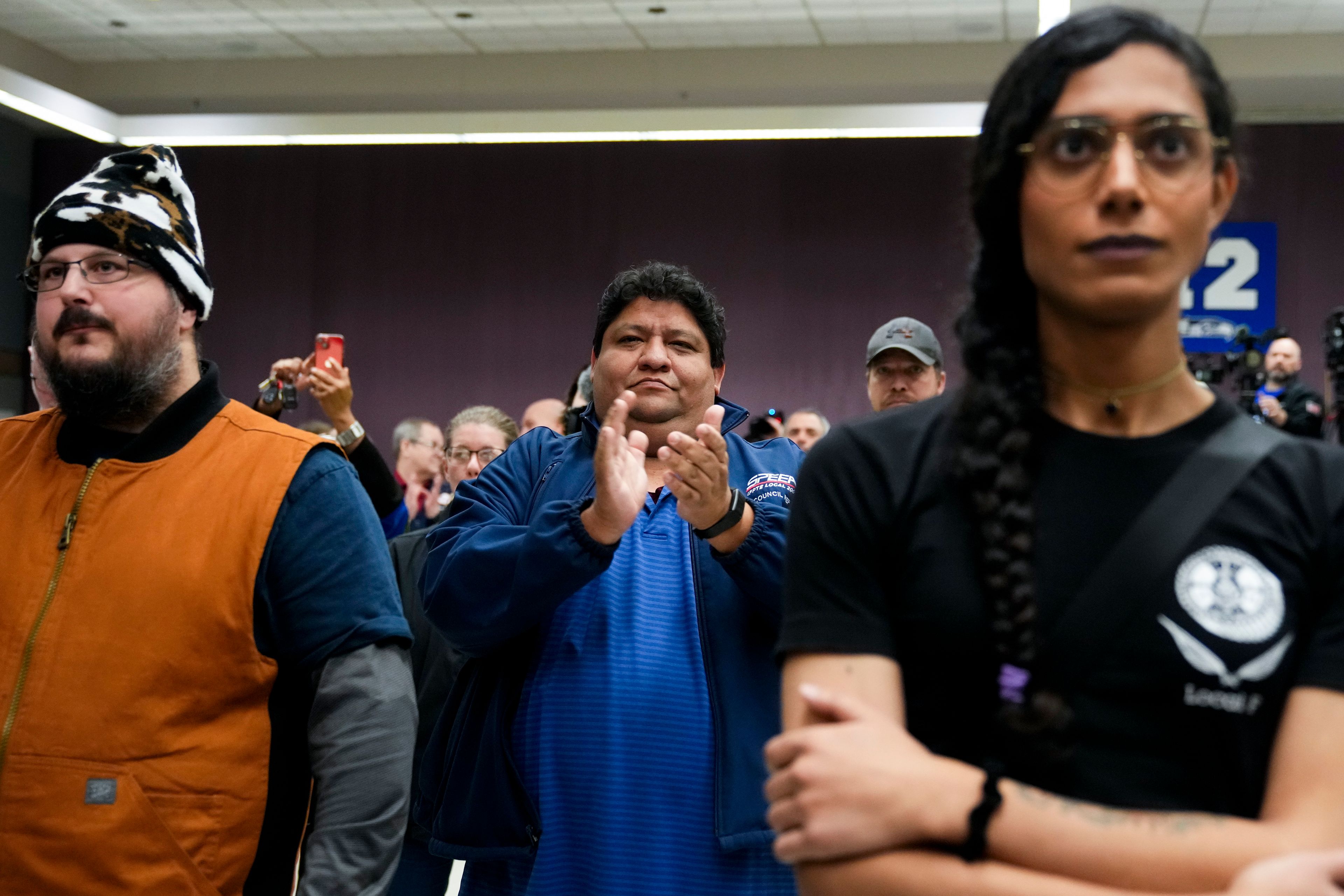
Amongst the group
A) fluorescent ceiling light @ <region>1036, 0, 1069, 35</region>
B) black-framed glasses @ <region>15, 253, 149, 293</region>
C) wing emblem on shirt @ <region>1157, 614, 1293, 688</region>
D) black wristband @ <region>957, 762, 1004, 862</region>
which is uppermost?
fluorescent ceiling light @ <region>1036, 0, 1069, 35</region>

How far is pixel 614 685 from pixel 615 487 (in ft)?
1.09

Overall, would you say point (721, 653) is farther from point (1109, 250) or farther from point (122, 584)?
point (1109, 250)

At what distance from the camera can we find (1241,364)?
8156 millimetres

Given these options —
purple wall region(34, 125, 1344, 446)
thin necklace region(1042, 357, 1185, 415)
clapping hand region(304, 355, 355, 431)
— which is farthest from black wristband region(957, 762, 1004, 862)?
purple wall region(34, 125, 1344, 446)

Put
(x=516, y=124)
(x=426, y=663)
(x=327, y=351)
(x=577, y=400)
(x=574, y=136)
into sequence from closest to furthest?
1. (x=426, y=663)
2. (x=327, y=351)
3. (x=577, y=400)
4. (x=516, y=124)
5. (x=574, y=136)

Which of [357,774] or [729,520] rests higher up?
[729,520]

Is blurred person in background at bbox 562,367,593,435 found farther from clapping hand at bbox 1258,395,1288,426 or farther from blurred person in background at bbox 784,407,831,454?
clapping hand at bbox 1258,395,1288,426

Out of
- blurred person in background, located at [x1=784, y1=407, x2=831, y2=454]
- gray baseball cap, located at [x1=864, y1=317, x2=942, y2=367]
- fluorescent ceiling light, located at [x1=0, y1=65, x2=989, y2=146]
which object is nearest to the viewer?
gray baseball cap, located at [x1=864, y1=317, x2=942, y2=367]

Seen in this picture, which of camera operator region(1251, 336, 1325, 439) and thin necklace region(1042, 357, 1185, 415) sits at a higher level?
camera operator region(1251, 336, 1325, 439)

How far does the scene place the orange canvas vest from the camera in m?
1.67

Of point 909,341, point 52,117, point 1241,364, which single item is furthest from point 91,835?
point 52,117

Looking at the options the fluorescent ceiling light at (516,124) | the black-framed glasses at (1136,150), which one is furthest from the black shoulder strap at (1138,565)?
the fluorescent ceiling light at (516,124)

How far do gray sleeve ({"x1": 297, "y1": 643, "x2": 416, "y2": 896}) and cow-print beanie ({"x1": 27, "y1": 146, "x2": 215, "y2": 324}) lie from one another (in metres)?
0.69

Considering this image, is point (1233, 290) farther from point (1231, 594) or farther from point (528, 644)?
point (1231, 594)
